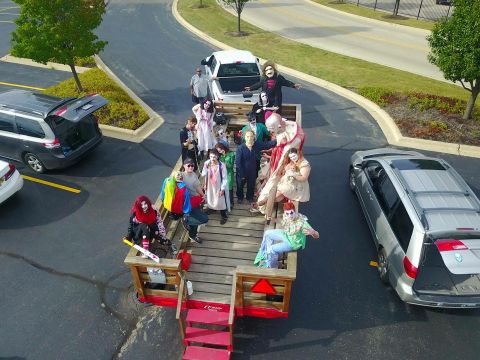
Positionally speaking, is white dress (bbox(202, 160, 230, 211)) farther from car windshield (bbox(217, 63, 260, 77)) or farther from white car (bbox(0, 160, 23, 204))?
car windshield (bbox(217, 63, 260, 77))

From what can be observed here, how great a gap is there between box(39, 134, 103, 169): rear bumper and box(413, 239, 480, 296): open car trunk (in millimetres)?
9408

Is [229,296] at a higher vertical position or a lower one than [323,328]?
higher

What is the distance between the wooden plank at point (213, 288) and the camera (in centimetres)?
614

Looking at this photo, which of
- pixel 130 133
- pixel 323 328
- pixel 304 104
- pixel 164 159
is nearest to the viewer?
pixel 323 328

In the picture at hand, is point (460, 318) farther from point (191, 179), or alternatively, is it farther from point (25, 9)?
point (25, 9)

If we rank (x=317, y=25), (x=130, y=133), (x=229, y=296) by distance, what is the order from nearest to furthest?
(x=229, y=296) → (x=130, y=133) → (x=317, y=25)

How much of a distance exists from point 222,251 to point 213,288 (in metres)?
0.84

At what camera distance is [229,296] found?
6.07 metres

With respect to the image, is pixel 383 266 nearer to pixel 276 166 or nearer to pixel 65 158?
pixel 276 166

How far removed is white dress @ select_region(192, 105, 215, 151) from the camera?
909 cm

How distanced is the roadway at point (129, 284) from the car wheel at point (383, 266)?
19cm

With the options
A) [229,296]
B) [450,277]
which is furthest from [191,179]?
[450,277]

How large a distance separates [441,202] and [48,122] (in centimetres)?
1001

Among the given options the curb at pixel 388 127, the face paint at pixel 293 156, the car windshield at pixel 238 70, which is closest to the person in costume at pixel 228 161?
the face paint at pixel 293 156
